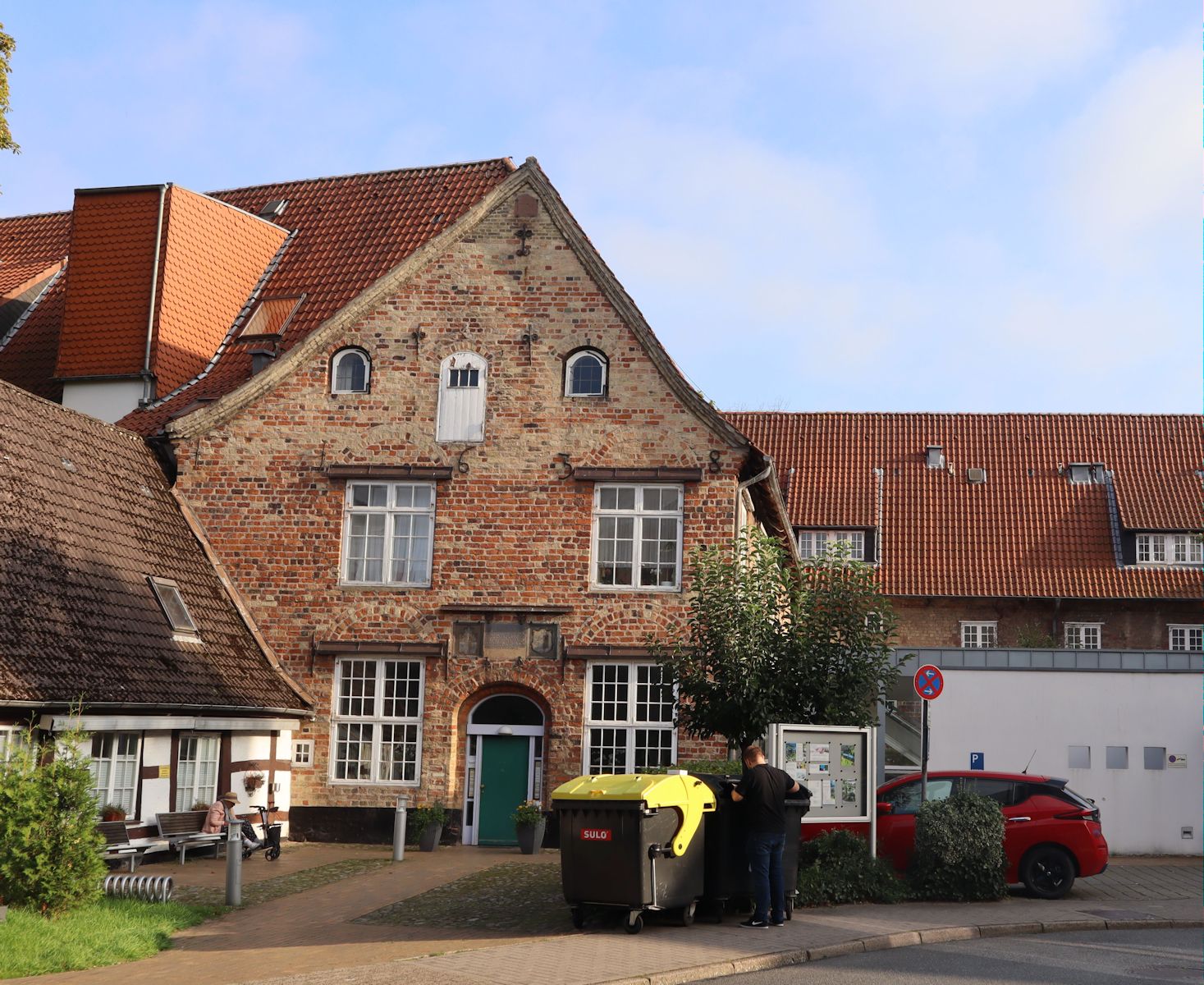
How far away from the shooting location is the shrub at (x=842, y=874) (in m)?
15.0

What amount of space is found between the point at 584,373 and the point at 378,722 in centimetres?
645

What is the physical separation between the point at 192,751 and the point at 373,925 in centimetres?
686

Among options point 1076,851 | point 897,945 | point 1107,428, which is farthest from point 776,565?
point 1107,428

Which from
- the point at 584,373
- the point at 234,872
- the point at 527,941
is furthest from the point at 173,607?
the point at 527,941

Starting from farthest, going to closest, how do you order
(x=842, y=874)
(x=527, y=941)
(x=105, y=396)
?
1. (x=105, y=396)
2. (x=842, y=874)
3. (x=527, y=941)

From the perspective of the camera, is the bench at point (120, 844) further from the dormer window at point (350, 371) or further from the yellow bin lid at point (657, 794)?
the dormer window at point (350, 371)

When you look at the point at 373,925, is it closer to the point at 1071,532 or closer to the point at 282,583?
the point at 282,583

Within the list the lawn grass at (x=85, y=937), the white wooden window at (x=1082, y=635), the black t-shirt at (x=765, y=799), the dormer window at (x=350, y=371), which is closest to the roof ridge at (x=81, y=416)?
the dormer window at (x=350, y=371)

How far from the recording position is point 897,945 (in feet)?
42.1

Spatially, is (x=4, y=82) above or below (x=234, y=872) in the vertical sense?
above

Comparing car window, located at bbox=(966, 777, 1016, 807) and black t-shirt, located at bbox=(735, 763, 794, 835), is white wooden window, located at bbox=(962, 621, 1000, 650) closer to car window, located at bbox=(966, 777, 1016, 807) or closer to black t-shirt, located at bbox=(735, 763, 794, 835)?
car window, located at bbox=(966, 777, 1016, 807)

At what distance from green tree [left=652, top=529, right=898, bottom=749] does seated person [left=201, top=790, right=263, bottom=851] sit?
608 centimetres

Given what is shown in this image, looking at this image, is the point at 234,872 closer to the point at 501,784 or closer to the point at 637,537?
the point at 501,784

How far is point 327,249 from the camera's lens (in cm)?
2980
